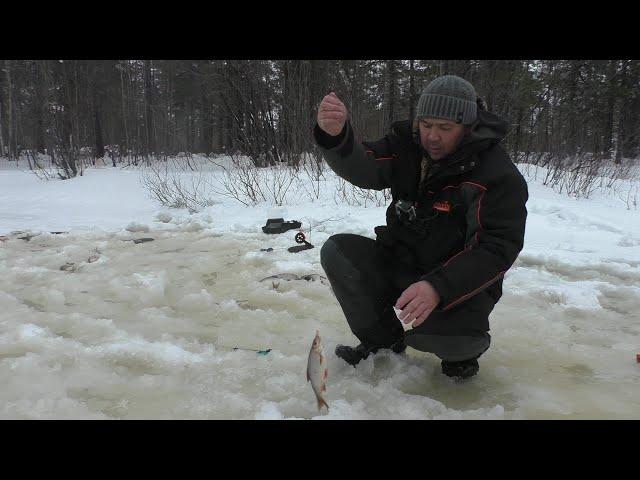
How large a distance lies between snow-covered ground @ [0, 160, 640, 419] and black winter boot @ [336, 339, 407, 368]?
0.13 ft

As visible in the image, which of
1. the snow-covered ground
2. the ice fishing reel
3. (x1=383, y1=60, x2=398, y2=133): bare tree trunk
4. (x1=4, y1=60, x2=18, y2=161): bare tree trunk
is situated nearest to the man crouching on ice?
the snow-covered ground

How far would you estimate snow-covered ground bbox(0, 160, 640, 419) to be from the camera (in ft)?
5.72

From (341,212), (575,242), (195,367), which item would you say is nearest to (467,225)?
(195,367)

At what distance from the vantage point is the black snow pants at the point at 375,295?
5.91 ft

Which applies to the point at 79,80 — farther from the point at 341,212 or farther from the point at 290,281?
the point at 290,281

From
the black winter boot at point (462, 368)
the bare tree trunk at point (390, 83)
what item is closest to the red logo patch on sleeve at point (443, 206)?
the black winter boot at point (462, 368)

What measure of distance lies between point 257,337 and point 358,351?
608 millimetres

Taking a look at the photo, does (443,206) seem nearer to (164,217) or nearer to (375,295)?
(375,295)

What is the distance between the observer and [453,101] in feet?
5.71

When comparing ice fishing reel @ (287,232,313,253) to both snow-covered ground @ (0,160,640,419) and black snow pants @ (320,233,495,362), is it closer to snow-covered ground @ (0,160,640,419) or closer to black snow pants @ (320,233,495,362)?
snow-covered ground @ (0,160,640,419)

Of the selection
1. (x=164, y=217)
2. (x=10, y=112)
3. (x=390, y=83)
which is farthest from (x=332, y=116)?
(x=10, y=112)

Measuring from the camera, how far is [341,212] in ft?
19.5

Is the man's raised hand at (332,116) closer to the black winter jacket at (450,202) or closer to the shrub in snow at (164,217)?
the black winter jacket at (450,202)
